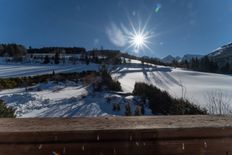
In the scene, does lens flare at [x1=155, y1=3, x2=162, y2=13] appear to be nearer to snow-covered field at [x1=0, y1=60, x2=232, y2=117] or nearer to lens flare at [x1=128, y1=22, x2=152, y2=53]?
lens flare at [x1=128, y1=22, x2=152, y2=53]

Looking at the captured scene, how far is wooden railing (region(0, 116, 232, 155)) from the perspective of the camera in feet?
1.65

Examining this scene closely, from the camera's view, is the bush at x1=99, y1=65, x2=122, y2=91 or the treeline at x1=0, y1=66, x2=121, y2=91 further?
the treeline at x1=0, y1=66, x2=121, y2=91

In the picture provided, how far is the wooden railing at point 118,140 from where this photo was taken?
50 cm

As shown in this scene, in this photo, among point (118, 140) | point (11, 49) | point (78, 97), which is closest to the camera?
point (118, 140)

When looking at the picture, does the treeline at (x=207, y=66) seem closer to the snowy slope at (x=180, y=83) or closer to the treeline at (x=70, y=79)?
the snowy slope at (x=180, y=83)

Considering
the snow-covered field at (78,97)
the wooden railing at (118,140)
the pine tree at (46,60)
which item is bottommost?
the snow-covered field at (78,97)

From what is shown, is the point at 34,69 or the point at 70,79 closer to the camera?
the point at 70,79

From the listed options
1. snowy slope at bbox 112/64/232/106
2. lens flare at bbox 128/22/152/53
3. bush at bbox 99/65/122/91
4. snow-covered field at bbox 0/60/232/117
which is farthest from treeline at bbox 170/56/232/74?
lens flare at bbox 128/22/152/53

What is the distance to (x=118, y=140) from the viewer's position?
0.51 metres

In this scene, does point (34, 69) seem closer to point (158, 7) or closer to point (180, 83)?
point (180, 83)

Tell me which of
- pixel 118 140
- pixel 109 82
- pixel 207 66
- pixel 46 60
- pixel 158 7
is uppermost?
pixel 158 7

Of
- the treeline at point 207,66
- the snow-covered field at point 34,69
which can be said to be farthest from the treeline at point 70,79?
the treeline at point 207,66

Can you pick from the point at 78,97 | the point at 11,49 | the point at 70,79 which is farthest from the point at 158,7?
the point at 70,79

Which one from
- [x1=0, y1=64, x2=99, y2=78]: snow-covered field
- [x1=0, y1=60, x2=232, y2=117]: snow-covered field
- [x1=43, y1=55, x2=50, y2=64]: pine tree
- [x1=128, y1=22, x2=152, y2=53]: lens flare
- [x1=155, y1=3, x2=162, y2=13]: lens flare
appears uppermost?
[x1=155, y1=3, x2=162, y2=13]: lens flare
